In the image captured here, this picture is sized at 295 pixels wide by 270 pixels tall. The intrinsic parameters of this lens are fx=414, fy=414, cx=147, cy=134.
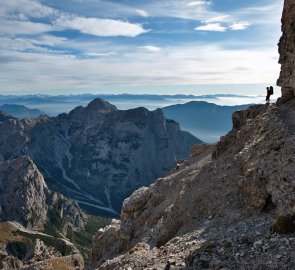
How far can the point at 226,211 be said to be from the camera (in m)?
40.4

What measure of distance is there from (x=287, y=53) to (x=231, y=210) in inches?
1320

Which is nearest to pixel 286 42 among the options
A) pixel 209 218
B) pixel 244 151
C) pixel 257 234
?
pixel 244 151

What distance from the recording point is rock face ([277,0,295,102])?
200 ft

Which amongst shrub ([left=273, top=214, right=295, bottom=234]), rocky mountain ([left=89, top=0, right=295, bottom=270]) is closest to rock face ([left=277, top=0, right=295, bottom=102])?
rocky mountain ([left=89, top=0, right=295, bottom=270])

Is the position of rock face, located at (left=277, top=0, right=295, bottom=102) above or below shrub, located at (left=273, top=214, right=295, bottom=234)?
above

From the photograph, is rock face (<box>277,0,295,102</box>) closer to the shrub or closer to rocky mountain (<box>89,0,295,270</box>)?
rocky mountain (<box>89,0,295,270</box>)

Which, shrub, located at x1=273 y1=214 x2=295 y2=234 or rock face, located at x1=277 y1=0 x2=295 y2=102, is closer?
shrub, located at x1=273 y1=214 x2=295 y2=234

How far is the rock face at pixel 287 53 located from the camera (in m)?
61.0

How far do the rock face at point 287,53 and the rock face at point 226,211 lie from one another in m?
4.21

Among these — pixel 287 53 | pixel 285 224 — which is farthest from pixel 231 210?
pixel 287 53

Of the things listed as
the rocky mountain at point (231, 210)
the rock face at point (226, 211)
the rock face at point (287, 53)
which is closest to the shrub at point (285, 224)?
the rocky mountain at point (231, 210)

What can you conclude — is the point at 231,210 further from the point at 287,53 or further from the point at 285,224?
the point at 287,53

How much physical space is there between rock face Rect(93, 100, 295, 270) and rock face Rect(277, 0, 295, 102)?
4.21m

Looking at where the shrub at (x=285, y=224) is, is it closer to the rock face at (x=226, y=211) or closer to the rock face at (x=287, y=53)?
the rock face at (x=226, y=211)
